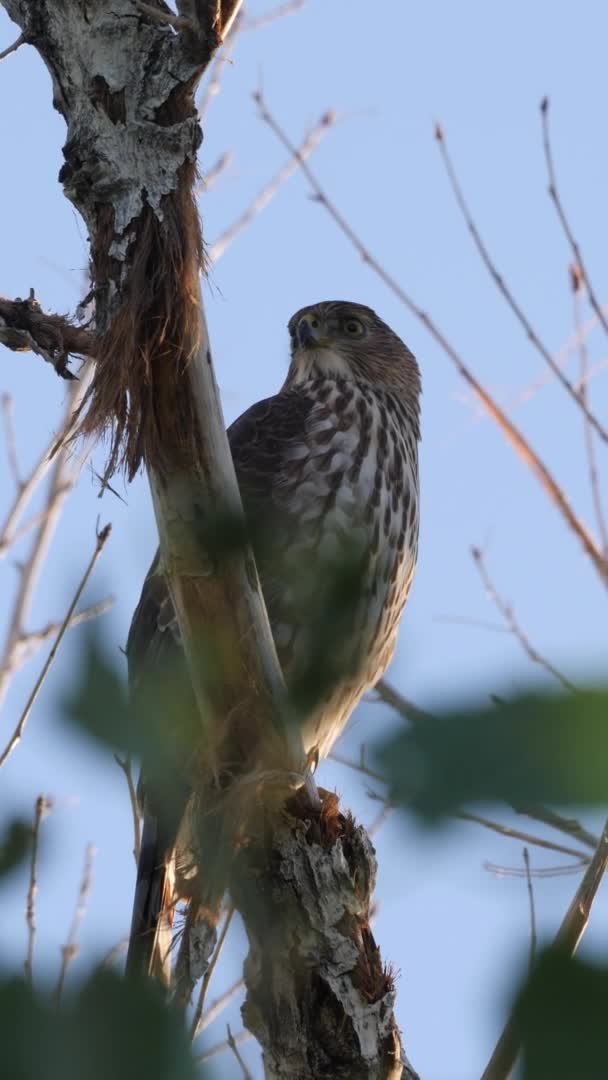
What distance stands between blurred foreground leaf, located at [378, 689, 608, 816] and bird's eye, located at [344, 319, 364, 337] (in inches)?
202

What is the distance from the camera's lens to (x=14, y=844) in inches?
33.0

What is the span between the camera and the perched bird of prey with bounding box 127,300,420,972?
1027mm

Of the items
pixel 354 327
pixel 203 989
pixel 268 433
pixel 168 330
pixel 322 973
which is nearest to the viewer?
pixel 203 989

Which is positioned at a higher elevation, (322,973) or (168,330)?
(168,330)

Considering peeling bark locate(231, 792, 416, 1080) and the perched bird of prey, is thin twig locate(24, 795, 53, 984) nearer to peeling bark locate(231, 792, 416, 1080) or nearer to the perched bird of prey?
the perched bird of prey

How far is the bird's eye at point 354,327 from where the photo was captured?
5.71 m

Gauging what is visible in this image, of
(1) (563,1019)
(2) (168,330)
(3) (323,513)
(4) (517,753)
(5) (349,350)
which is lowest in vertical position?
(1) (563,1019)

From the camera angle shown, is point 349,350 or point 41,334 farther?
point 349,350

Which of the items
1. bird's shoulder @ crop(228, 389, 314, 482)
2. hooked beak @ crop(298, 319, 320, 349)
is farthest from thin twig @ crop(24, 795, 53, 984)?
hooked beak @ crop(298, 319, 320, 349)

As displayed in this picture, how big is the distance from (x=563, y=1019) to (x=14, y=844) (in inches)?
14.9

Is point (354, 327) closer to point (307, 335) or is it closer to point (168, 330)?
point (307, 335)

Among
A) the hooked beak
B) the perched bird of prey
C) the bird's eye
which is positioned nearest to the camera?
the perched bird of prey

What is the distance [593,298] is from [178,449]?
153 centimetres

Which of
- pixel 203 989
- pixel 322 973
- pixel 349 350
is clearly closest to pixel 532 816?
pixel 203 989
